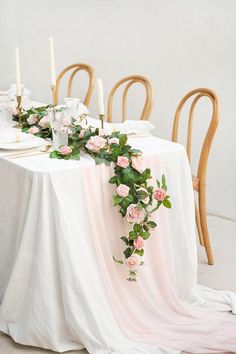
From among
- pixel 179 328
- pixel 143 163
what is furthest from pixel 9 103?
pixel 179 328

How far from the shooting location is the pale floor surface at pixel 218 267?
2.57 meters

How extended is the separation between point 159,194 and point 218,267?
3.09 feet

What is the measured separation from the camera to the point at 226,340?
258cm

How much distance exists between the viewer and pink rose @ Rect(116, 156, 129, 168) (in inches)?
102

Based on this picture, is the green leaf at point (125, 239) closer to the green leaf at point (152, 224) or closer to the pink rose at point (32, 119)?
the green leaf at point (152, 224)

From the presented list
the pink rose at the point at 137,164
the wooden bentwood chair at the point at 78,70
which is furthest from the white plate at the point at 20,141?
the wooden bentwood chair at the point at 78,70

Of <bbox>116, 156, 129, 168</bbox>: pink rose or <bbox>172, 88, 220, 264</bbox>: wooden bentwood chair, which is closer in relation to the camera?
<bbox>116, 156, 129, 168</bbox>: pink rose

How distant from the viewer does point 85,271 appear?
2520 mm

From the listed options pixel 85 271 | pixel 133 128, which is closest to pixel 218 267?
pixel 133 128

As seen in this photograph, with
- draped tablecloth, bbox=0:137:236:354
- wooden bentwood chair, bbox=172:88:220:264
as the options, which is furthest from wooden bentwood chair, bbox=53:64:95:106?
draped tablecloth, bbox=0:137:236:354

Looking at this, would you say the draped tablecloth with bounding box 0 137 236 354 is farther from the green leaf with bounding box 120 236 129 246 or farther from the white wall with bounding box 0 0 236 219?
the white wall with bounding box 0 0 236 219

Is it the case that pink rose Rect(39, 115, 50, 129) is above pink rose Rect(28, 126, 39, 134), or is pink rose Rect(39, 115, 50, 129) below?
above

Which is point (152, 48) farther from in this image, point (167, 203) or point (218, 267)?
point (167, 203)

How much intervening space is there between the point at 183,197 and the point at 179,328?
0.56 meters
